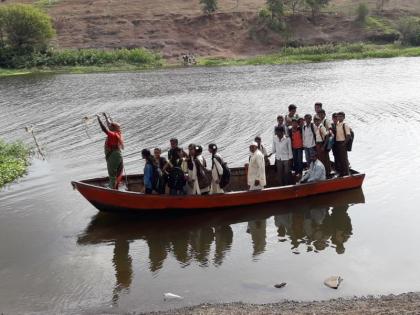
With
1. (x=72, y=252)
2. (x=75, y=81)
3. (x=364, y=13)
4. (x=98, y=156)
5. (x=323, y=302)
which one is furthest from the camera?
(x=364, y=13)

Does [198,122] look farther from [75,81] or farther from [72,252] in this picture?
[75,81]

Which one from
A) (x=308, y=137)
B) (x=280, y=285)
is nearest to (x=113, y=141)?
(x=308, y=137)

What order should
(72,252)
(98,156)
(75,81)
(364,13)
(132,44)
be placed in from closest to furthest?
(72,252) < (98,156) < (75,81) < (132,44) < (364,13)

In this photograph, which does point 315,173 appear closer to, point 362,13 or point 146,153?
point 146,153

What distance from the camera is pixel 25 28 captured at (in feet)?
192

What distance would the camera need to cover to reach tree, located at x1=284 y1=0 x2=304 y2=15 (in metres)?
69.4

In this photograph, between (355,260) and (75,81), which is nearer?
(355,260)

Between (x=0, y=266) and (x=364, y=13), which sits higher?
(x=364, y=13)

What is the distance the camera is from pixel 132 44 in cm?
6328

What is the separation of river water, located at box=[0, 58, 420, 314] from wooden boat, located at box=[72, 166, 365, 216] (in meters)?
0.29

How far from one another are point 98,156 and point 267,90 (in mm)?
17359

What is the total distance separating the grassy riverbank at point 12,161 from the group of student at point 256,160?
493 cm

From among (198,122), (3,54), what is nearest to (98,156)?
(198,122)

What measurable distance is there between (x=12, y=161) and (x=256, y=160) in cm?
916
